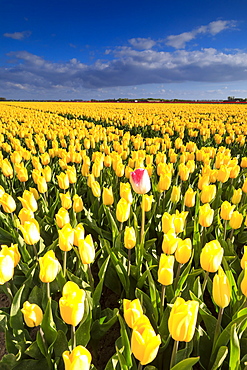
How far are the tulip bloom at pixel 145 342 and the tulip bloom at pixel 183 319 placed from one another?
126 mm

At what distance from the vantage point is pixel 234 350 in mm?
1247

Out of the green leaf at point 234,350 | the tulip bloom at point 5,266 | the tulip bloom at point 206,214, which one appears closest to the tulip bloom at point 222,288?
the green leaf at point 234,350

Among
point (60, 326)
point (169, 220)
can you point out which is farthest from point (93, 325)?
point (169, 220)

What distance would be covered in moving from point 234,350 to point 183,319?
415 mm

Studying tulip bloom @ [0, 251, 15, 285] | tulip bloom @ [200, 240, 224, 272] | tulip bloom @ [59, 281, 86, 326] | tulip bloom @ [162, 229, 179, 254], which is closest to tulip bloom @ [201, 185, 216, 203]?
tulip bloom @ [162, 229, 179, 254]

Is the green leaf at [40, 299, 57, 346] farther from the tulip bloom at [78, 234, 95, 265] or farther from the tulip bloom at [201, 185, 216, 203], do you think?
the tulip bloom at [201, 185, 216, 203]

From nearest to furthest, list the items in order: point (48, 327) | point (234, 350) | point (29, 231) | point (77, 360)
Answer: point (77, 360) → point (234, 350) → point (48, 327) → point (29, 231)

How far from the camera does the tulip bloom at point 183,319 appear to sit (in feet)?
3.46

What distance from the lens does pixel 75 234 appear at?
1.77 meters

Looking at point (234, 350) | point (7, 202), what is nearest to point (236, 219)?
point (234, 350)

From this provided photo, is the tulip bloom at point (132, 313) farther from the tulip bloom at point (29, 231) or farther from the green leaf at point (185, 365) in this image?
the tulip bloom at point (29, 231)

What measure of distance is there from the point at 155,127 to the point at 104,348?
766cm

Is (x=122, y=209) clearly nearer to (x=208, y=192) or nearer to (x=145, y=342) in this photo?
(x=208, y=192)

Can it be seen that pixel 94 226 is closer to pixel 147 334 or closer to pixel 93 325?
pixel 93 325
